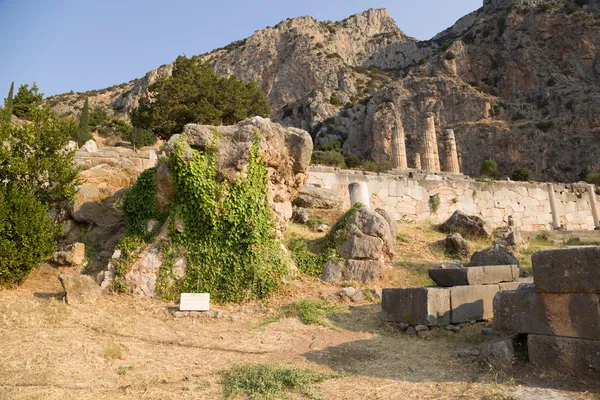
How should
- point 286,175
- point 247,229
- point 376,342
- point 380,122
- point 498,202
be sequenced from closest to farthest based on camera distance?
point 376,342, point 247,229, point 286,175, point 498,202, point 380,122

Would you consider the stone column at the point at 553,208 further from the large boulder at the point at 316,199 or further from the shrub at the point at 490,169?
the shrub at the point at 490,169

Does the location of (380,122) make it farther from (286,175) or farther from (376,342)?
(376,342)

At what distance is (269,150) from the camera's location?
953cm

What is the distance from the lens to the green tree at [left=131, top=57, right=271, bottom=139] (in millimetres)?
27859

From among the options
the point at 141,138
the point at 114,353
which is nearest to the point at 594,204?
the point at 114,353

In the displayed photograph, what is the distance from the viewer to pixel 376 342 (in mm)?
6504

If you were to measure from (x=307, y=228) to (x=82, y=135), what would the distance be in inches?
1553

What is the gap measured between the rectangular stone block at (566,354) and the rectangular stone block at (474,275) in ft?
9.40

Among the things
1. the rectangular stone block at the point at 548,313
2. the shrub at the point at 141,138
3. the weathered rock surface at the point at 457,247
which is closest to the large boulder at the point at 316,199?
the weathered rock surface at the point at 457,247

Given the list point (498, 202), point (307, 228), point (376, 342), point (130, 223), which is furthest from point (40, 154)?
point (498, 202)

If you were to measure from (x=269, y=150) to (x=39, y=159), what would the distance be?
5819 mm

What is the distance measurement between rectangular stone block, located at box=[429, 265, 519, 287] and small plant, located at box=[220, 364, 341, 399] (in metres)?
3.93

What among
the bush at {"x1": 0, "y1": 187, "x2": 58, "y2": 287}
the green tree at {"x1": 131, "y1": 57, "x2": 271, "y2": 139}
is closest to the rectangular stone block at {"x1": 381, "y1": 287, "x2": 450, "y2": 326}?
the bush at {"x1": 0, "y1": 187, "x2": 58, "y2": 287}

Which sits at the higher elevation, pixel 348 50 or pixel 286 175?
pixel 348 50
